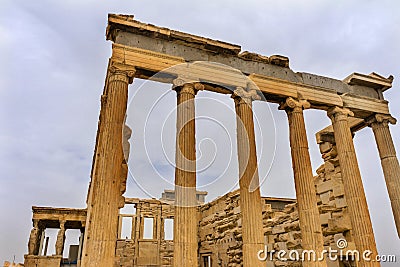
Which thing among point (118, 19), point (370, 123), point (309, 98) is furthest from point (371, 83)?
point (118, 19)

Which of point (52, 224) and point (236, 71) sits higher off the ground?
point (236, 71)

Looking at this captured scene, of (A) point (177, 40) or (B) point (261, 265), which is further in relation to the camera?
(A) point (177, 40)

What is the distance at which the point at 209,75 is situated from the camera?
11.9 metres

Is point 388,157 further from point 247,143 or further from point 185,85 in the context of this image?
point 185,85

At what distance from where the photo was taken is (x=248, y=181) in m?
11.1

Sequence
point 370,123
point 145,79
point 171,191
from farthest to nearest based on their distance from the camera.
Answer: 1. point 171,191
2. point 370,123
3. point 145,79

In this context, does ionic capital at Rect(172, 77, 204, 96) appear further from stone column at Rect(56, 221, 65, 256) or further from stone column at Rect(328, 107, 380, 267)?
stone column at Rect(56, 221, 65, 256)

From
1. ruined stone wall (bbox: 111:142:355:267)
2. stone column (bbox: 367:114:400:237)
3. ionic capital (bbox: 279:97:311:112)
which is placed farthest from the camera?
ruined stone wall (bbox: 111:142:355:267)

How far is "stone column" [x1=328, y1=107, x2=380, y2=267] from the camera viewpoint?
37.5 ft

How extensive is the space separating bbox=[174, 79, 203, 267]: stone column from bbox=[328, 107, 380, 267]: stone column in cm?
615

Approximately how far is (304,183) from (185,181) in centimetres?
451

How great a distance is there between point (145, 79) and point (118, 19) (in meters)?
2.17

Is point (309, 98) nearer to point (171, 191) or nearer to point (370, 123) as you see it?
point (370, 123)

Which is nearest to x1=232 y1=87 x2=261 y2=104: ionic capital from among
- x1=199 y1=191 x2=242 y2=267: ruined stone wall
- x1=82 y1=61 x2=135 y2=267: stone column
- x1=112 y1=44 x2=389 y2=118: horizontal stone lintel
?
x1=112 y1=44 x2=389 y2=118: horizontal stone lintel
